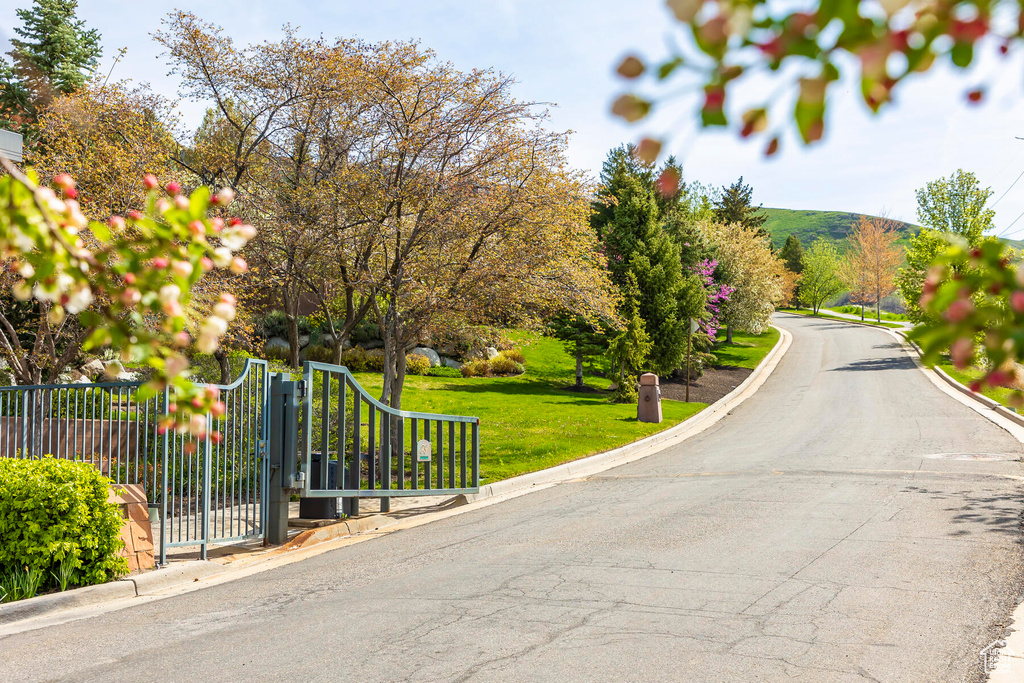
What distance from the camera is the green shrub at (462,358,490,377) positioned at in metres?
31.4

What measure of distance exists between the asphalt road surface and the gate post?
1014 mm

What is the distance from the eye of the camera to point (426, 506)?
40.4 ft

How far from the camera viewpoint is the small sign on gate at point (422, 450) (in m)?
11.8

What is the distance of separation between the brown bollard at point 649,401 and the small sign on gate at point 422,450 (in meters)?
11.3

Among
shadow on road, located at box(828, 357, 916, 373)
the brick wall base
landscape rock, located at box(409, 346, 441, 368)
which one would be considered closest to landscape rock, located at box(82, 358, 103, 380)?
landscape rock, located at box(409, 346, 441, 368)

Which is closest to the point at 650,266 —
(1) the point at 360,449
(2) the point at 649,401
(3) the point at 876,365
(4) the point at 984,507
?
(2) the point at 649,401

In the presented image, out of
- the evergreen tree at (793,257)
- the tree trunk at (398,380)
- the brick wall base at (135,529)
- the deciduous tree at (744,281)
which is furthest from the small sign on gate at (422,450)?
the evergreen tree at (793,257)

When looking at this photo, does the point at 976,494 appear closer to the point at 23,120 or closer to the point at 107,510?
the point at 107,510

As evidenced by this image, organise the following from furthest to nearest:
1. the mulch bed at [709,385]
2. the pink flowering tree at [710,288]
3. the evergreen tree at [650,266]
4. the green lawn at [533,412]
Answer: the pink flowering tree at [710,288] → the evergreen tree at [650,266] → the mulch bed at [709,385] → the green lawn at [533,412]

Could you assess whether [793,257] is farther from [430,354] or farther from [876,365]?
[430,354]

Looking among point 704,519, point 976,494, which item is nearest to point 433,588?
point 704,519

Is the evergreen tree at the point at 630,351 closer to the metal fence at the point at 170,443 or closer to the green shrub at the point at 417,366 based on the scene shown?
the green shrub at the point at 417,366

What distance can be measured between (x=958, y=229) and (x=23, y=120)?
140 ft

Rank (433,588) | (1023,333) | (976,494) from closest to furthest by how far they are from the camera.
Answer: (1023,333)
(433,588)
(976,494)
